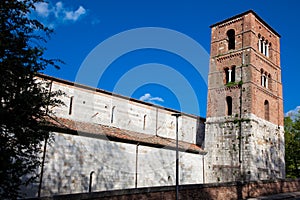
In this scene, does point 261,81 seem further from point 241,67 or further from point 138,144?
point 138,144

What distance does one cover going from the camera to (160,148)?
21406 mm

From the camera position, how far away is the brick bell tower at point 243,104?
21969mm

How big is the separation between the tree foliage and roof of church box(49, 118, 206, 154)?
17.4 m

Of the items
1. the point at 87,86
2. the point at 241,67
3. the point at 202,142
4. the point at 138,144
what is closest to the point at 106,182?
the point at 138,144

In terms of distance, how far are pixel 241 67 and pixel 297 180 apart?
10.1 m

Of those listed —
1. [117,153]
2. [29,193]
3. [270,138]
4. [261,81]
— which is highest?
[261,81]

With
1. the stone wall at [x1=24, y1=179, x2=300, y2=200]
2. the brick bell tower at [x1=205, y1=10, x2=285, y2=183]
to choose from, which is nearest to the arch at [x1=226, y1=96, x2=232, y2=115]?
the brick bell tower at [x1=205, y1=10, x2=285, y2=183]

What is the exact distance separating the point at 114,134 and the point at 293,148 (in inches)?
1050

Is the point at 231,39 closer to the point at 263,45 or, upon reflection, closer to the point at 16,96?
the point at 263,45

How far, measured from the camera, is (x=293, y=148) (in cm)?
3572

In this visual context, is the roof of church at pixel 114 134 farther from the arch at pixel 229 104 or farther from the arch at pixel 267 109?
the arch at pixel 267 109

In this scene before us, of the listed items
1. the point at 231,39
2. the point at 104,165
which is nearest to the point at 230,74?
the point at 231,39

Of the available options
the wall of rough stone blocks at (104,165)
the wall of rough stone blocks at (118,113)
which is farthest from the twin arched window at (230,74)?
the wall of rough stone blocks at (104,165)

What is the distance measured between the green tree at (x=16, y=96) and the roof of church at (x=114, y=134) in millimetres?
7374
